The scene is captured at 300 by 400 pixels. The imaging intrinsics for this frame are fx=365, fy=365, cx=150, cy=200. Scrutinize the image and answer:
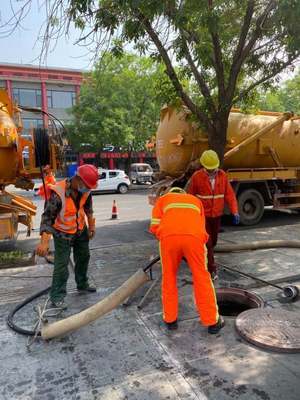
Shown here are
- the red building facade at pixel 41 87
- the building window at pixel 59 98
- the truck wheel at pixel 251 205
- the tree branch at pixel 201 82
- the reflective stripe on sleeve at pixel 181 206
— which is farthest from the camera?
the building window at pixel 59 98

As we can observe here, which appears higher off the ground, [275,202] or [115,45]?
[115,45]

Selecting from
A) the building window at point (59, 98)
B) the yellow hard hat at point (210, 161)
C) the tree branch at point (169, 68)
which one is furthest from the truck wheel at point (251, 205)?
the building window at point (59, 98)

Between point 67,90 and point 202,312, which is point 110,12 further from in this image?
point 67,90

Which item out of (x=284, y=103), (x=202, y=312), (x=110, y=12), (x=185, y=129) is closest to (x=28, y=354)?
(x=202, y=312)

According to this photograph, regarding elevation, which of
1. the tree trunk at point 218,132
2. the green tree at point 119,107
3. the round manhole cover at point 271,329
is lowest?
the round manhole cover at point 271,329

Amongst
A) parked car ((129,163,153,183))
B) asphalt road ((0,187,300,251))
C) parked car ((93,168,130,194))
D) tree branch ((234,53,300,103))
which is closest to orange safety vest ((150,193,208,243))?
tree branch ((234,53,300,103))

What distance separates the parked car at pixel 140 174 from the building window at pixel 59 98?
18.2 meters

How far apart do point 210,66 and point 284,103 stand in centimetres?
2717

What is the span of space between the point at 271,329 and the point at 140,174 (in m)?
24.4

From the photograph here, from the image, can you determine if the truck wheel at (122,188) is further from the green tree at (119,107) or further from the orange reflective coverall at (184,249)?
the orange reflective coverall at (184,249)

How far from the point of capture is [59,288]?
4176 mm

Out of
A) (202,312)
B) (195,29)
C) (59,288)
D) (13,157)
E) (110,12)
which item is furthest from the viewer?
(13,157)

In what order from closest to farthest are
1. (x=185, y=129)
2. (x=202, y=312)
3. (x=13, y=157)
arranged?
(x=202, y=312), (x=13, y=157), (x=185, y=129)

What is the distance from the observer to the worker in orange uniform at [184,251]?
3.49m
